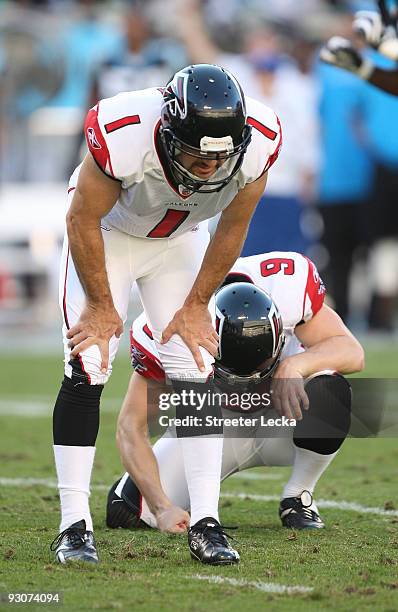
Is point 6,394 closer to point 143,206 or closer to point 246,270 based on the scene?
point 246,270

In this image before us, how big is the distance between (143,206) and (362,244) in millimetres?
7561

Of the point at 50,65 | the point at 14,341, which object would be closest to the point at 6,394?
the point at 14,341

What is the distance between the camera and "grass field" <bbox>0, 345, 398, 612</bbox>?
11.6 feet

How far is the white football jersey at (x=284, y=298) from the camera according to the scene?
4.82m

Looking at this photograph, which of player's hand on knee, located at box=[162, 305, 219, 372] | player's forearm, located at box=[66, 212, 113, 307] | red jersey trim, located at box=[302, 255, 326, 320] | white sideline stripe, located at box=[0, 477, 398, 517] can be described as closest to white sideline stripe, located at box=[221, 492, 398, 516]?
white sideline stripe, located at box=[0, 477, 398, 517]

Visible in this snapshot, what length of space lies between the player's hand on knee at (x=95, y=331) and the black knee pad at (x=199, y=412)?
307 mm

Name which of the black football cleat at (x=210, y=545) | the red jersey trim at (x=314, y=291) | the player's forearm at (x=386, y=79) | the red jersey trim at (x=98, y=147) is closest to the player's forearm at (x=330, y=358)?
the red jersey trim at (x=314, y=291)

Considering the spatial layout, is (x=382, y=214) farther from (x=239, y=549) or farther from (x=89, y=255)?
(x=89, y=255)

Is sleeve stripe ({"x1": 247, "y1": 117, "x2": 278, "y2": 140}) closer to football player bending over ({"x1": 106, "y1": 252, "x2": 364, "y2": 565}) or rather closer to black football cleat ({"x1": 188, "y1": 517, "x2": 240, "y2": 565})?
football player bending over ({"x1": 106, "y1": 252, "x2": 364, "y2": 565})

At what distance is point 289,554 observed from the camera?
4.13m

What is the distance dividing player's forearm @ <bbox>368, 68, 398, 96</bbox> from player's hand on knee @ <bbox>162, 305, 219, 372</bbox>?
9.00 feet

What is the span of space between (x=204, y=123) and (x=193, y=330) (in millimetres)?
743

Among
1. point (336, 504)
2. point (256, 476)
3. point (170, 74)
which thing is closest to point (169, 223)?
point (336, 504)

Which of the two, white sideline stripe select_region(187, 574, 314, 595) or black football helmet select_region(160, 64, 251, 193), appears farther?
black football helmet select_region(160, 64, 251, 193)
